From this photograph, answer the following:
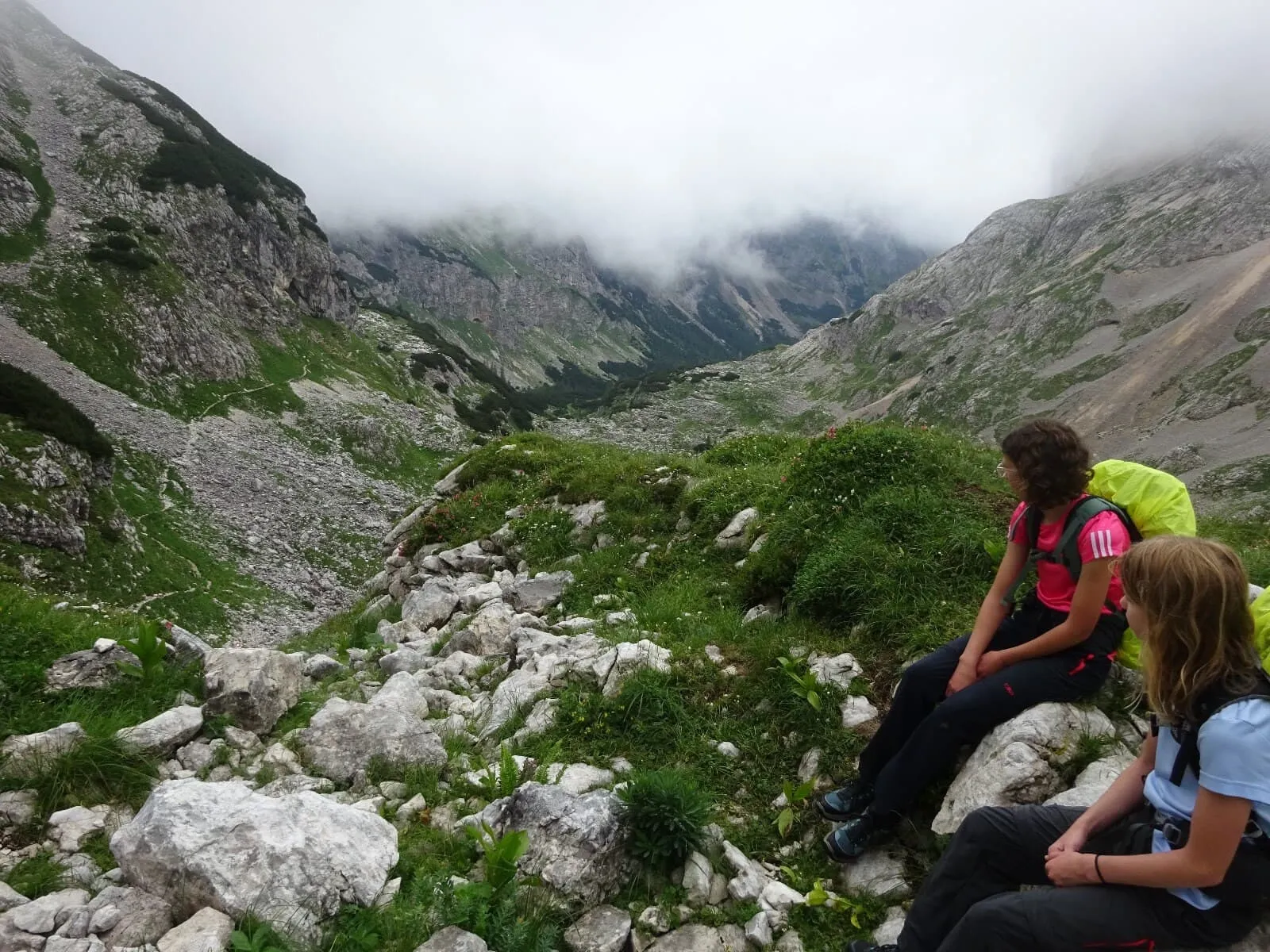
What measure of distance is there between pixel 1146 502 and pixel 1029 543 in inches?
38.1

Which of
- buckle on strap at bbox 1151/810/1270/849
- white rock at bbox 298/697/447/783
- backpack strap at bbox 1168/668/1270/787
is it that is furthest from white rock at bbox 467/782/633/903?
backpack strap at bbox 1168/668/1270/787

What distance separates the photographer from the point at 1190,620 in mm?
3455

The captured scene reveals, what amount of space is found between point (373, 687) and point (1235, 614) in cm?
829

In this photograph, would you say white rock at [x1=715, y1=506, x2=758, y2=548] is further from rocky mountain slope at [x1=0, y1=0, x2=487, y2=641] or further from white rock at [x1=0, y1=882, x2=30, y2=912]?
rocky mountain slope at [x1=0, y1=0, x2=487, y2=641]

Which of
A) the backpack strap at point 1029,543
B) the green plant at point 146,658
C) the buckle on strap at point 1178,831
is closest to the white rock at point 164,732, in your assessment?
the green plant at point 146,658

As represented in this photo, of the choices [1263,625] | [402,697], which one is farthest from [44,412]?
[1263,625]

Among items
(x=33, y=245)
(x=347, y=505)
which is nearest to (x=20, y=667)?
(x=347, y=505)

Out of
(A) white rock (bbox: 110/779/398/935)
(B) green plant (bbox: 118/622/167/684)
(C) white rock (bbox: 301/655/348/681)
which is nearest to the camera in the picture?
(A) white rock (bbox: 110/779/398/935)

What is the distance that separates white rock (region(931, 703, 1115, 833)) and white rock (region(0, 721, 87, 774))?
724cm

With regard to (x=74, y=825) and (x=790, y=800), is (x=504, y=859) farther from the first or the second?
(x=74, y=825)

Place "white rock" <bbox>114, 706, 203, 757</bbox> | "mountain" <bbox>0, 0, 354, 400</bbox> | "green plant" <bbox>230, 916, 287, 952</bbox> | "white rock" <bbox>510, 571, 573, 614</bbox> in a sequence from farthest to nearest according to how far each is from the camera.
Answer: "mountain" <bbox>0, 0, 354, 400</bbox>
"white rock" <bbox>510, 571, 573, 614</bbox>
"white rock" <bbox>114, 706, 203, 757</bbox>
"green plant" <bbox>230, 916, 287, 952</bbox>

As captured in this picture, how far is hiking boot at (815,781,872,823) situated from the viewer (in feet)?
18.1

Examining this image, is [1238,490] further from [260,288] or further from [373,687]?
[260,288]

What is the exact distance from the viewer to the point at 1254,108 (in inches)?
6270
